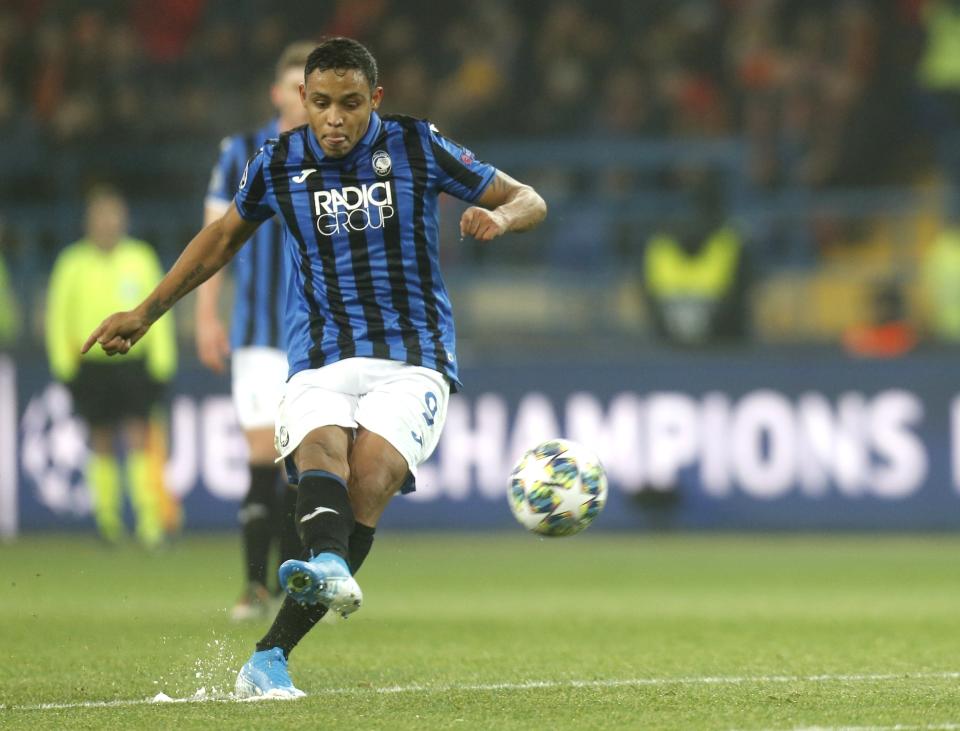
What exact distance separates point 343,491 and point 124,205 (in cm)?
1031

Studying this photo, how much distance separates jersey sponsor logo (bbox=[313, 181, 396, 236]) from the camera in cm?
525

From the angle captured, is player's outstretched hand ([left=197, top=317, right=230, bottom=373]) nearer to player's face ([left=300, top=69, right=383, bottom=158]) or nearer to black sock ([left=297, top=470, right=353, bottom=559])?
player's face ([left=300, top=69, right=383, bottom=158])

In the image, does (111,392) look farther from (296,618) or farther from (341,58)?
(341,58)

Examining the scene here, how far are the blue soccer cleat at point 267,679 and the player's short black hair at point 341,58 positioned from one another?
1686 mm

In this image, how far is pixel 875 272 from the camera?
12906 mm

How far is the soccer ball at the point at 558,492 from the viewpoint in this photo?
5.34m

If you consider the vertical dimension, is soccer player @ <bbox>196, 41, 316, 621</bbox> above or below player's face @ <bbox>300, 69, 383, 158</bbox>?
below

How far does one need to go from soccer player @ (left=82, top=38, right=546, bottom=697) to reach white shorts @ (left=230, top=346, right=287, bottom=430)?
212cm

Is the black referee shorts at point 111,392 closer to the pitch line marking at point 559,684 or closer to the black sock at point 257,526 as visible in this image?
the black sock at point 257,526

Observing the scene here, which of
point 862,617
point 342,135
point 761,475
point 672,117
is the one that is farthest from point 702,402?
point 342,135

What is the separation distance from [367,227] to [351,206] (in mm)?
78

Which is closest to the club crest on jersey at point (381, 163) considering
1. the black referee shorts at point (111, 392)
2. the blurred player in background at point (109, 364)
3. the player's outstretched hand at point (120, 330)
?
the player's outstretched hand at point (120, 330)

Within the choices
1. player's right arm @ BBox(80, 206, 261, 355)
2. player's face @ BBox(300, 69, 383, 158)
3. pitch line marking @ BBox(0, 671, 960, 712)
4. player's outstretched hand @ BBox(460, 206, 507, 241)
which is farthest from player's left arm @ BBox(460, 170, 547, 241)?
pitch line marking @ BBox(0, 671, 960, 712)

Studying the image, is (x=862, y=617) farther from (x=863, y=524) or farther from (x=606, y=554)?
(x=863, y=524)
